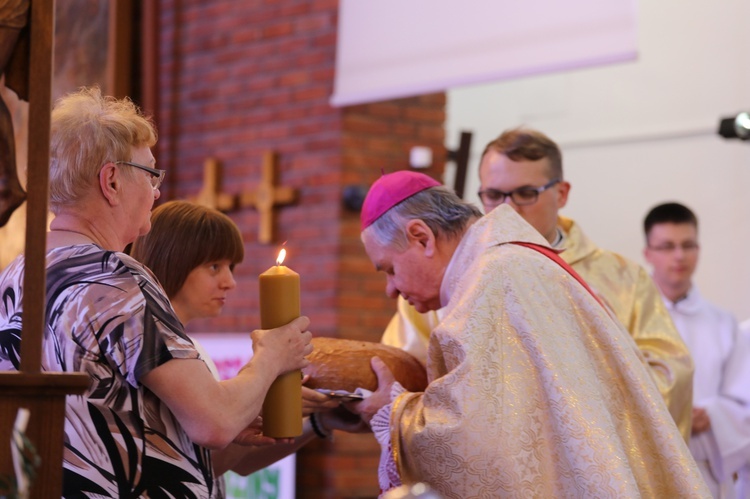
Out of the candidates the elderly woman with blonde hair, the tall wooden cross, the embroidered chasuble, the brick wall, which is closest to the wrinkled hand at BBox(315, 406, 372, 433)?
the embroidered chasuble

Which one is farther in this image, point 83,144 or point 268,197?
point 268,197

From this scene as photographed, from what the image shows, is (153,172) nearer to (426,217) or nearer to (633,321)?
(426,217)

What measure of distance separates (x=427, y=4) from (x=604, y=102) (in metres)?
2.96

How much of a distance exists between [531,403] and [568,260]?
63.5 inches

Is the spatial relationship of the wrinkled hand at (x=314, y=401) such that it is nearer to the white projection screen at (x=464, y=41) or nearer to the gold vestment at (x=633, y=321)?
the gold vestment at (x=633, y=321)

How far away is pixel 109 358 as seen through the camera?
225cm

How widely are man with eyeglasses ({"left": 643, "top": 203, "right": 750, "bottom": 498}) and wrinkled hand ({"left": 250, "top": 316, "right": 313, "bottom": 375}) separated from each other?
3.00 meters

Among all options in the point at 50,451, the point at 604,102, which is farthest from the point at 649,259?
the point at 50,451

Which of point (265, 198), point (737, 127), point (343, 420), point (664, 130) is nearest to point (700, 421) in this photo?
point (737, 127)

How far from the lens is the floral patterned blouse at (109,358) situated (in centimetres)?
224

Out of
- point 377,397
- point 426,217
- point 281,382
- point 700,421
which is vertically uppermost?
point 426,217

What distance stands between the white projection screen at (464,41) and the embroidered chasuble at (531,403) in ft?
10.00

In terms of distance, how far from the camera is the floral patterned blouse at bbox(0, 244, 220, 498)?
2.24 metres

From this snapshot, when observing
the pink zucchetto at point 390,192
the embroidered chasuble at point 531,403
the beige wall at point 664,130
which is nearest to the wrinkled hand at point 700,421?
the embroidered chasuble at point 531,403
